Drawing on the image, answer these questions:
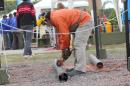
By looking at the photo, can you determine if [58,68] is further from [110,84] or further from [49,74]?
[110,84]

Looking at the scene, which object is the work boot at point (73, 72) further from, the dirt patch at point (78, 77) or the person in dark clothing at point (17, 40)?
the person in dark clothing at point (17, 40)

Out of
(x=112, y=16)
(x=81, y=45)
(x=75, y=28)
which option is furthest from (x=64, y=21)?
(x=112, y=16)

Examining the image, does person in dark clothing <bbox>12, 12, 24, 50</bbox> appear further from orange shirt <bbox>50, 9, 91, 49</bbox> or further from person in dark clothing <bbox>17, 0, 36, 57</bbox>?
orange shirt <bbox>50, 9, 91, 49</bbox>

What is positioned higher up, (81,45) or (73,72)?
(81,45)

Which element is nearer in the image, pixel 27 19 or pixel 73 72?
pixel 73 72

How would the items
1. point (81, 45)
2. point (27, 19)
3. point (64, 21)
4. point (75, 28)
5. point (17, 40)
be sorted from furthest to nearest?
point (17, 40), point (27, 19), point (75, 28), point (81, 45), point (64, 21)

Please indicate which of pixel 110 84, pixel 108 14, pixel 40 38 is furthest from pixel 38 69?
pixel 108 14

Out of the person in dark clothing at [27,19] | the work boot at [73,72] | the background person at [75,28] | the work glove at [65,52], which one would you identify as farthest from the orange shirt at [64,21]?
the person in dark clothing at [27,19]

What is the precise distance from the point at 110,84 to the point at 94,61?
9.22ft

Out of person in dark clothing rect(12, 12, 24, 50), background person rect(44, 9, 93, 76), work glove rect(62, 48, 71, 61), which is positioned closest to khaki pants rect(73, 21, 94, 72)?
background person rect(44, 9, 93, 76)

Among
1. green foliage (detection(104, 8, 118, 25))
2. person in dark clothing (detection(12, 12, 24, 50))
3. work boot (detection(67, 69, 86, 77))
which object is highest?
green foliage (detection(104, 8, 118, 25))

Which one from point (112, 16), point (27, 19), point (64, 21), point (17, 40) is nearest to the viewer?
point (64, 21)

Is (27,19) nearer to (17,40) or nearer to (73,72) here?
(73,72)

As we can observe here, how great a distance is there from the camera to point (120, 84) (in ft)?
24.8
